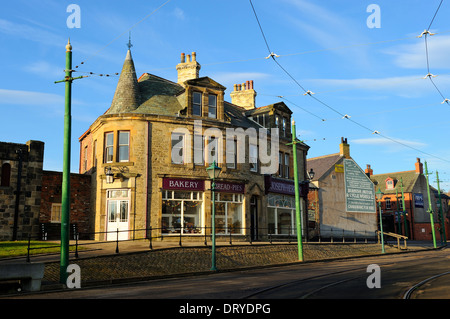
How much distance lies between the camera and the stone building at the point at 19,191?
82.6ft

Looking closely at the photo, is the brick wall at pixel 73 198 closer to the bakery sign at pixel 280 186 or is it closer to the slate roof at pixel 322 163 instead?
the bakery sign at pixel 280 186

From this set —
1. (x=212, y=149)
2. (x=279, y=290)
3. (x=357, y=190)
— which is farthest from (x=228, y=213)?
(x=357, y=190)

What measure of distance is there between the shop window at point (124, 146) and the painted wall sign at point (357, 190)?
28929 mm

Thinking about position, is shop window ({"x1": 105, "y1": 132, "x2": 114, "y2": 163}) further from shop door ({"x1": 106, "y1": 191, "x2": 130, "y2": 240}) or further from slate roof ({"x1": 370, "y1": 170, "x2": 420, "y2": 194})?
slate roof ({"x1": 370, "y1": 170, "x2": 420, "y2": 194})

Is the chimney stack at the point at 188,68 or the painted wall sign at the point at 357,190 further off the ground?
the chimney stack at the point at 188,68

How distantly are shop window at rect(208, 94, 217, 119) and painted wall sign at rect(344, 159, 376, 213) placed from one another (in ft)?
79.6

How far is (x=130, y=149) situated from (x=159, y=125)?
2.32 meters

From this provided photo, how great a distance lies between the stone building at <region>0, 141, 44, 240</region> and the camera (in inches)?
992

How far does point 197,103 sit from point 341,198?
24.8 metres

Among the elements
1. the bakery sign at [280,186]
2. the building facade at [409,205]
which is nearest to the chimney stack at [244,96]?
the bakery sign at [280,186]

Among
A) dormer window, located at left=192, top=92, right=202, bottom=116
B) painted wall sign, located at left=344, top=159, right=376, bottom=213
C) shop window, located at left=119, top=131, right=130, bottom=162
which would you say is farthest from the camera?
painted wall sign, located at left=344, top=159, right=376, bottom=213

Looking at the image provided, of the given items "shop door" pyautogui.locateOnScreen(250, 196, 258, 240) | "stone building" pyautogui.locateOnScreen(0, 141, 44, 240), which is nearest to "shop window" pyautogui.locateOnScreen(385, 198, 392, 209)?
"shop door" pyautogui.locateOnScreen(250, 196, 258, 240)

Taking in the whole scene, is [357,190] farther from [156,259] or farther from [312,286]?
[312,286]
